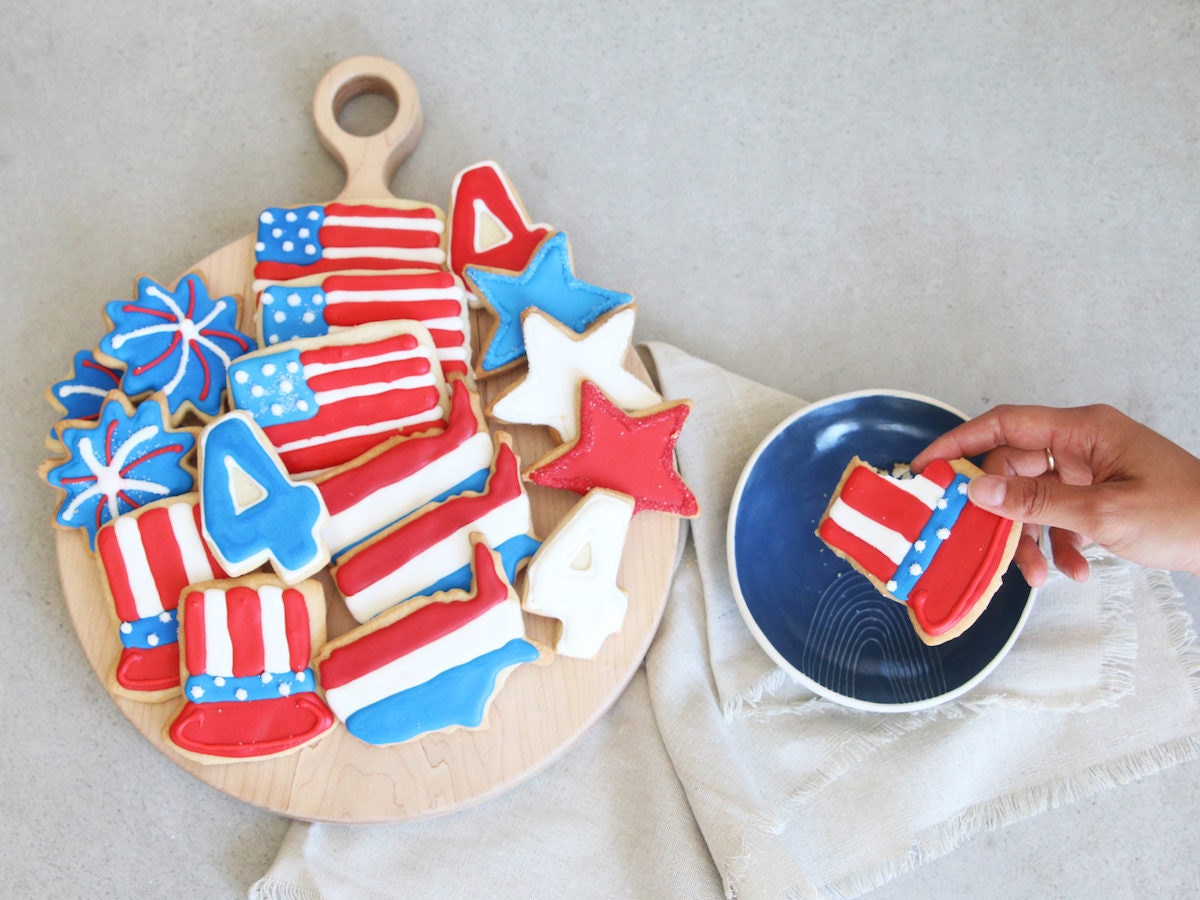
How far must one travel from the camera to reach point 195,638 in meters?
1.26

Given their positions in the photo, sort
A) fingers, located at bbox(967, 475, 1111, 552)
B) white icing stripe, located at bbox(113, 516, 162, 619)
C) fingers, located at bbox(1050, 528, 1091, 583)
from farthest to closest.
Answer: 1. fingers, located at bbox(1050, 528, 1091, 583)
2. white icing stripe, located at bbox(113, 516, 162, 619)
3. fingers, located at bbox(967, 475, 1111, 552)

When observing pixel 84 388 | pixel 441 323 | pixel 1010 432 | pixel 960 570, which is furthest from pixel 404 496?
pixel 1010 432

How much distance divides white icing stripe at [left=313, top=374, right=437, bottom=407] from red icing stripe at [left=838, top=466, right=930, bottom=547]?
0.65 m

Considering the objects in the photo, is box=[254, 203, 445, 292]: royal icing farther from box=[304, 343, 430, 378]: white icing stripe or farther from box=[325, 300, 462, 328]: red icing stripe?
box=[304, 343, 430, 378]: white icing stripe

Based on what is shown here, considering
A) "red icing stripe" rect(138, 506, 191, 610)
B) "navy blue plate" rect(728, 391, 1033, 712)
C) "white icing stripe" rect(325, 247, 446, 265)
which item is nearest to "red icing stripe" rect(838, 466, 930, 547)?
"navy blue plate" rect(728, 391, 1033, 712)

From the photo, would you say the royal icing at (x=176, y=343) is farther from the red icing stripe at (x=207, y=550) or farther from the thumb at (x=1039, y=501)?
the thumb at (x=1039, y=501)

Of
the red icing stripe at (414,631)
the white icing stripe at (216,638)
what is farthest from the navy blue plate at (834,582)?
the white icing stripe at (216,638)

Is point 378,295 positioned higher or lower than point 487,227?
lower

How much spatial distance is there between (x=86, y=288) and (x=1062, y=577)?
Result: 1.67m

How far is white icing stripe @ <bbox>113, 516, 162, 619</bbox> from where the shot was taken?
1.29m

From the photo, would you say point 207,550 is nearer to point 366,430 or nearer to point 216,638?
point 216,638

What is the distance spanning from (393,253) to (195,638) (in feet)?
2.09

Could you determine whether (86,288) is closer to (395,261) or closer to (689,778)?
(395,261)

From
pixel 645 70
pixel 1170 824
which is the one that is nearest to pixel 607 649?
pixel 1170 824
